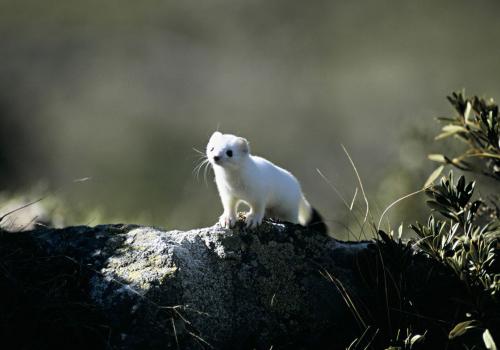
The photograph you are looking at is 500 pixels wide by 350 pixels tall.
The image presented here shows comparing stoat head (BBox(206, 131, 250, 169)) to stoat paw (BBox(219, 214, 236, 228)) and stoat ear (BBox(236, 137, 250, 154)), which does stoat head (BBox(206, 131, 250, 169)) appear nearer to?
stoat ear (BBox(236, 137, 250, 154))

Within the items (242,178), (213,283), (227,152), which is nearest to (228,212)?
(242,178)

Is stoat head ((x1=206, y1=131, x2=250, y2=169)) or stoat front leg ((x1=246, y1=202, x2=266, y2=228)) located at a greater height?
stoat head ((x1=206, y1=131, x2=250, y2=169))

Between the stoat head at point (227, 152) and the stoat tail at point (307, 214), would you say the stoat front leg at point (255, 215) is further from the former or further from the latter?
the stoat tail at point (307, 214)

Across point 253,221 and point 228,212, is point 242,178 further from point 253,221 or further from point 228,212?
point 253,221

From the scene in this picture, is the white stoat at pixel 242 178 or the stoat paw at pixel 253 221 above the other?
the white stoat at pixel 242 178

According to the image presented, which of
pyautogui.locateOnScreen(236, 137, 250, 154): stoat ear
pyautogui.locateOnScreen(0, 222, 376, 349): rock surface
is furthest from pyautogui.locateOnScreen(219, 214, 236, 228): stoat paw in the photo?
pyautogui.locateOnScreen(236, 137, 250, 154): stoat ear

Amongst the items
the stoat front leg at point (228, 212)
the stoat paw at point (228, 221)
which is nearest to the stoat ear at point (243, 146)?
the stoat front leg at point (228, 212)

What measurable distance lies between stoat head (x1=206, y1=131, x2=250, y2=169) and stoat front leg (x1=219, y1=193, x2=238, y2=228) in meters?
0.22

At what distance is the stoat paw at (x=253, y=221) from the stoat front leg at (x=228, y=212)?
3.1 inches

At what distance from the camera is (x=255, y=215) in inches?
168

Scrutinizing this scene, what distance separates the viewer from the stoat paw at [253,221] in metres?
4.04

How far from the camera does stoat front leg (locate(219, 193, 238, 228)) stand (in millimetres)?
4070

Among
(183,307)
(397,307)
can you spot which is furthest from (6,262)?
(397,307)

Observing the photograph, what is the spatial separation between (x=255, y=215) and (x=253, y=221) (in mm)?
174
